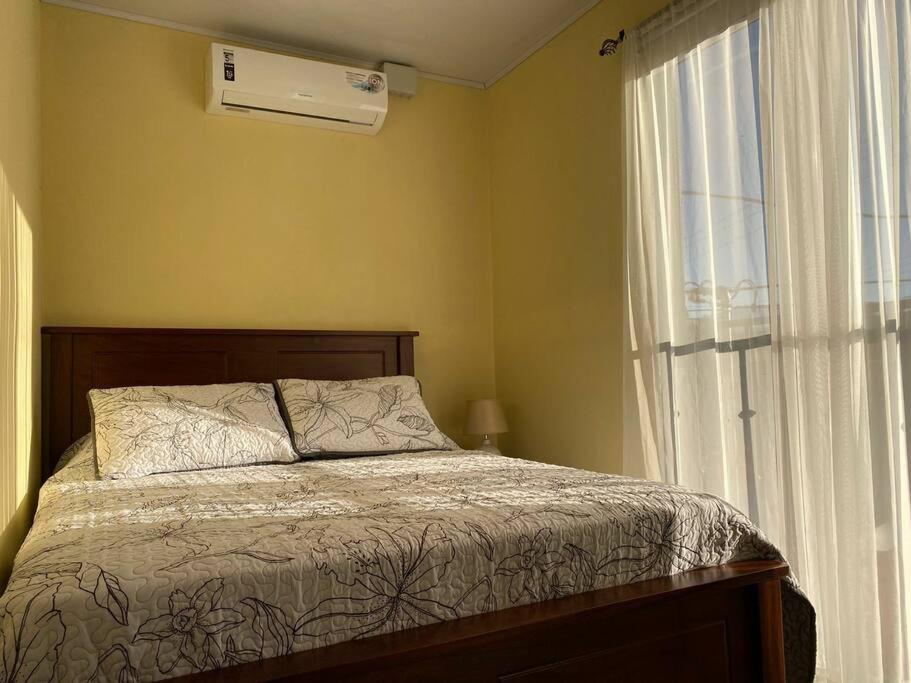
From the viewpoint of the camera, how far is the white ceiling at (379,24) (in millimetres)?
3111

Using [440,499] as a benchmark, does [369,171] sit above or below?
above

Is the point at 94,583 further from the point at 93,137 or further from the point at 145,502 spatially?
the point at 93,137

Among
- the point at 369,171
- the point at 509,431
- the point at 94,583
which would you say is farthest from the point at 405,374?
the point at 94,583

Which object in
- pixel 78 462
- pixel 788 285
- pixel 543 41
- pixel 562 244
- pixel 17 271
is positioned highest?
pixel 543 41

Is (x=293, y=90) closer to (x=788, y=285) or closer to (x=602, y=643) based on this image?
(x=788, y=285)

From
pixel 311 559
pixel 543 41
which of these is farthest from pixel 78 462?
pixel 543 41

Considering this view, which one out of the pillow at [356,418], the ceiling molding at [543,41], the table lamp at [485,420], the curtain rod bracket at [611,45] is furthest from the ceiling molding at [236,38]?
the table lamp at [485,420]

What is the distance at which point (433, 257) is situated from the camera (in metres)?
3.79

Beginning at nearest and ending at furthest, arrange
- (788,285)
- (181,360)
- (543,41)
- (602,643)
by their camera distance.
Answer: (602,643) < (788,285) < (181,360) < (543,41)

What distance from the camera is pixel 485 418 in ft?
11.5

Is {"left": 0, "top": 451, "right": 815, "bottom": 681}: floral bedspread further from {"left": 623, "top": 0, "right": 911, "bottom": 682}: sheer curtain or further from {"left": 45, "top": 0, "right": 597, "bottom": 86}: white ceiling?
{"left": 45, "top": 0, "right": 597, "bottom": 86}: white ceiling

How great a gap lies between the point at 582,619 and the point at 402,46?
2863 millimetres

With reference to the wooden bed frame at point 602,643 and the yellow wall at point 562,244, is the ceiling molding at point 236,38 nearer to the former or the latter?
the yellow wall at point 562,244

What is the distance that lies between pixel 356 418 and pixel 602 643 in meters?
1.55
